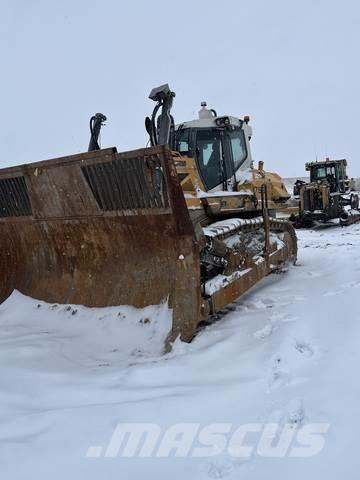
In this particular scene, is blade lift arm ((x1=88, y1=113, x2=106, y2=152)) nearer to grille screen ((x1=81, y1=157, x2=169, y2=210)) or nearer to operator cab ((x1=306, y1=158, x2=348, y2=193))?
grille screen ((x1=81, y1=157, x2=169, y2=210))

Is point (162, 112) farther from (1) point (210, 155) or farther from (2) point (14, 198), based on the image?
(2) point (14, 198)

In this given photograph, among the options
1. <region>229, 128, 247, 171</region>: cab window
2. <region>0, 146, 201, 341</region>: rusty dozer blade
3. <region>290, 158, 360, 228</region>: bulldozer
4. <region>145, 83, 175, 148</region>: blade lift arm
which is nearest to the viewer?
<region>0, 146, 201, 341</region>: rusty dozer blade

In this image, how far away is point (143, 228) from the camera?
412 centimetres

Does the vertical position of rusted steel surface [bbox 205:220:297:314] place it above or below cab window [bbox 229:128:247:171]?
below

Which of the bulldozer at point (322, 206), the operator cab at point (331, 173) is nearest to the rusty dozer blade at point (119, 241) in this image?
the bulldozer at point (322, 206)

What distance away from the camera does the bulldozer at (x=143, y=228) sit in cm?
371

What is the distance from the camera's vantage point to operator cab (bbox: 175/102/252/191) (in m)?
5.71

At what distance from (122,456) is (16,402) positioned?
0.82m

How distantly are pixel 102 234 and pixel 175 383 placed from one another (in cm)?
197

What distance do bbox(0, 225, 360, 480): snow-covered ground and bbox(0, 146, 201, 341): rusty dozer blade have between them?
0.88 ft

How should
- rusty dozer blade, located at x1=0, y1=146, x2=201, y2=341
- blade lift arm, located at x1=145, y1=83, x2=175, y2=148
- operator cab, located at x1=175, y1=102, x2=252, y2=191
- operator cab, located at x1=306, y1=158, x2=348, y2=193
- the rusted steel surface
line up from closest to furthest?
1. rusty dozer blade, located at x1=0, y1=146, x2=201, y2=341
2. the rusted steel surface
3. blade lift arm, located at x1=145, y1=83, x2=175, y2=148
4. operator cab, located at x1=175, y1=102, x2=252, y2=191
5. operator cab, located at x1=306, y1=158, x2=348, y2=193

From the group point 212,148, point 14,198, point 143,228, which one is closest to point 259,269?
point 143,228

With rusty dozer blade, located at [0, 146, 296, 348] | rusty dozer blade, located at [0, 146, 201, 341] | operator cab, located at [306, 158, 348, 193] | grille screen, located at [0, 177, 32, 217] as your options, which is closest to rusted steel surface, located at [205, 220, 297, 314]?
rusty dozer blade, located at [0, 146, 296, 348]

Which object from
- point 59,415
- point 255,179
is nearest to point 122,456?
point 59,415
